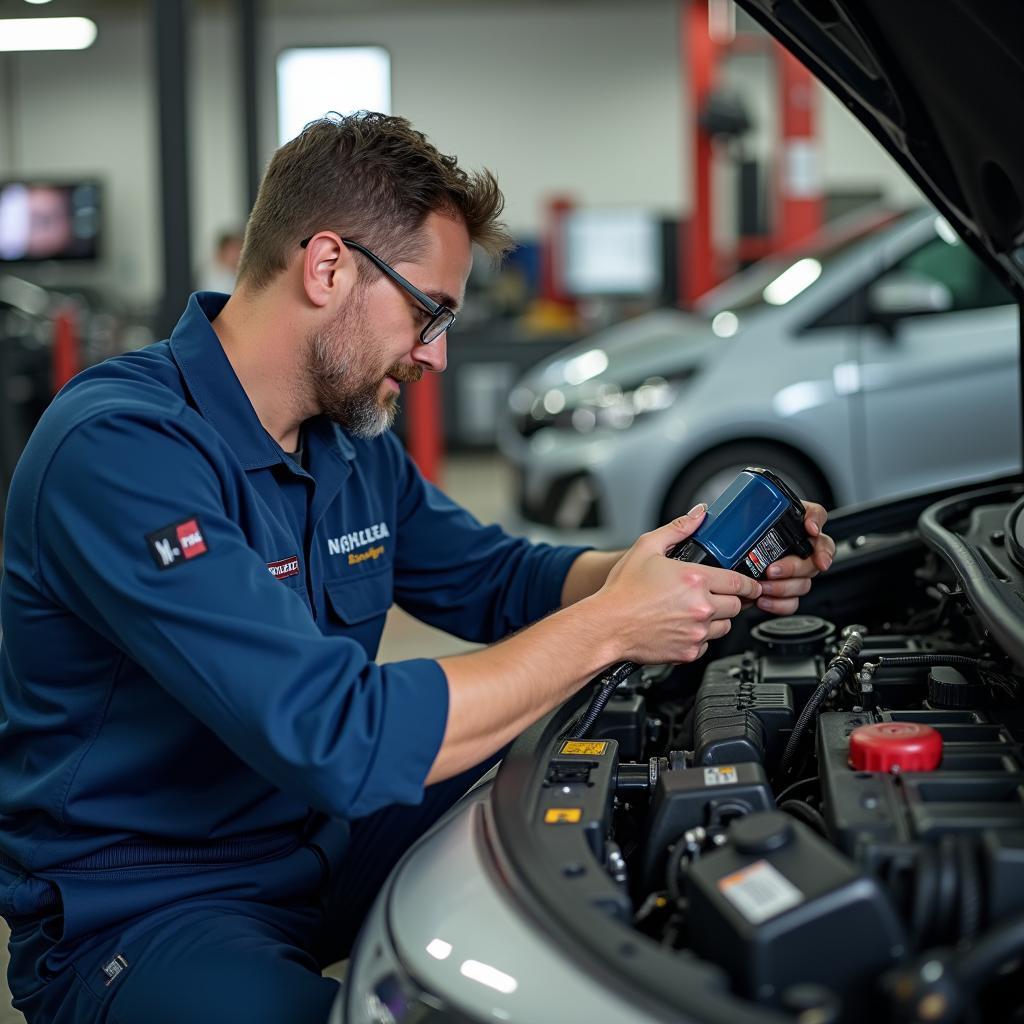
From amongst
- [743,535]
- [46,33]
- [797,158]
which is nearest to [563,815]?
[743,535]

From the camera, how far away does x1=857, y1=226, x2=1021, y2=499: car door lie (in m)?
4.38

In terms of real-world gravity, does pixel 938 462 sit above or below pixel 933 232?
below

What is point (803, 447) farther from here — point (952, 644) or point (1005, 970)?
point (1005, 970)

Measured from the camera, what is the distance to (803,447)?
4.57 metres

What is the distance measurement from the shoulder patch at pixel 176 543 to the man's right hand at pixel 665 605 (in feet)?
1.44

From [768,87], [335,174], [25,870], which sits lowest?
[25,870]

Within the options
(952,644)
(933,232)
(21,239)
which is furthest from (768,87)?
(952,644)

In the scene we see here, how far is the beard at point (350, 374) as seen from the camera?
1.64 metres

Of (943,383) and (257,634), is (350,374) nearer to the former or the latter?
(257,634)

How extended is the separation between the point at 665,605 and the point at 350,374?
1.66 feet

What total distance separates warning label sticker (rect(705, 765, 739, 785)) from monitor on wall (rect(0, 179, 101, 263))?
40.7 feet

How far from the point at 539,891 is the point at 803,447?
362 cm

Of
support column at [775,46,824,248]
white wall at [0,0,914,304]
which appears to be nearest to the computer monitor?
white wall at [0,0,914,304]

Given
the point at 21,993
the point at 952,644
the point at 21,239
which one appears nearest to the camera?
the point at 21,993
